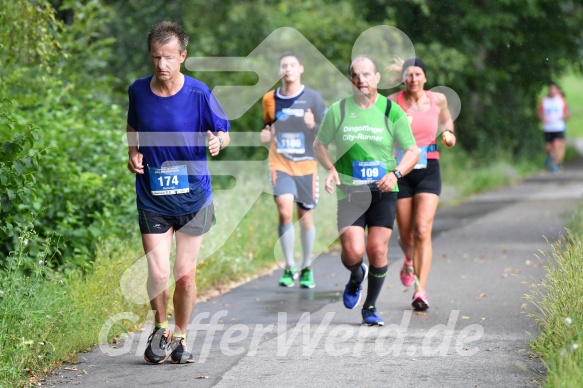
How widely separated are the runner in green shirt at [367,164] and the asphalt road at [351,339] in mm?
625

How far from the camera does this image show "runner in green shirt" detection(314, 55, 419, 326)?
852cm

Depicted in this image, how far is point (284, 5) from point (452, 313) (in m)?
14.9

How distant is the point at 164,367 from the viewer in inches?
283

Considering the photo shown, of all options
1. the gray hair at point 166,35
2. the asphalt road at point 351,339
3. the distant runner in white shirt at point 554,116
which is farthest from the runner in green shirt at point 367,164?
the distant runner in white shirt at point 554,116

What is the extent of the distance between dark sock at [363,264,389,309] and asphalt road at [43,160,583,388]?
223mm

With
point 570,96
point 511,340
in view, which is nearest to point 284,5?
point 511,340

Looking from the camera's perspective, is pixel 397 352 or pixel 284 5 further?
pixel 284 5

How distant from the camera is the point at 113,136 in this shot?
1171 cm

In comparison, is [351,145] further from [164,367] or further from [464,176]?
[464,176]

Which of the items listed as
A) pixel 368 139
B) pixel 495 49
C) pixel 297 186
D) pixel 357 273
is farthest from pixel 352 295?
pixel 495 49

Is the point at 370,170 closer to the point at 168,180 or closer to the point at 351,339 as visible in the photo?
the point at 351,339

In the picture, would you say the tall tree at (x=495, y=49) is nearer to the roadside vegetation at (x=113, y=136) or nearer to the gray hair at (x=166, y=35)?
the roadside vegetation at (x=113, y=136)

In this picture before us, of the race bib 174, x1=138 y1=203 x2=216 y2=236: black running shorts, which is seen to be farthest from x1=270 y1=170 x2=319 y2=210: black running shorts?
the race bib 174

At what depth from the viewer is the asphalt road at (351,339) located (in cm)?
671
